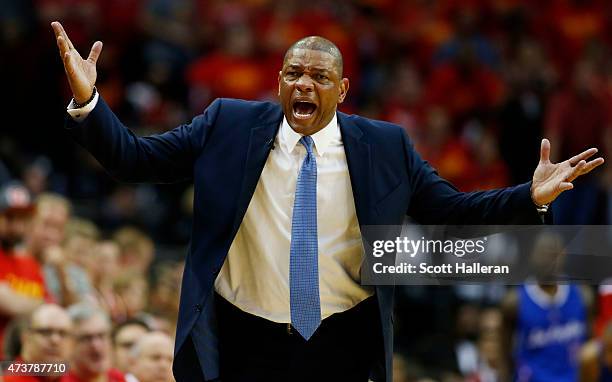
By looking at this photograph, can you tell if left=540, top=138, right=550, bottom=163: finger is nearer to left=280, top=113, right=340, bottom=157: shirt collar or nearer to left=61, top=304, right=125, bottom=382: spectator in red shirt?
left=280, top=113, right=340, bottom=157: shirt collar

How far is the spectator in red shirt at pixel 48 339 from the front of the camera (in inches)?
237

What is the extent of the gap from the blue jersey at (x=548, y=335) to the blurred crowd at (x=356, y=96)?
468mm

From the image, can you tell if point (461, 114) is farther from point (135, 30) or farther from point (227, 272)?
point (227, 272)

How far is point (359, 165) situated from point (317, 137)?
186 mm

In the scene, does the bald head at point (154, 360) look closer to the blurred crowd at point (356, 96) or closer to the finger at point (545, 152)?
the finger at point (545, 152)

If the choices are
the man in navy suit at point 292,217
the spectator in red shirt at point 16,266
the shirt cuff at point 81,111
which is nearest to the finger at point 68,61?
the shirt cuff at point 81,111

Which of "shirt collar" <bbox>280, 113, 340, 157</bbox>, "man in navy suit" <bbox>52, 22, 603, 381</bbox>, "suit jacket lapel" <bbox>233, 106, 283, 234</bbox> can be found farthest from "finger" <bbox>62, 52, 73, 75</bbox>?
"shirt collar" <bbox>280, 113, 340, 157</bbox>

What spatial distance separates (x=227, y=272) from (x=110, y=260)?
4.86 m

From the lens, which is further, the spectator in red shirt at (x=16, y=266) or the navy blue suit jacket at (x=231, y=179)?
the spectator in red shirt at (x=16, y=266)

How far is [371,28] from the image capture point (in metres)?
13.5

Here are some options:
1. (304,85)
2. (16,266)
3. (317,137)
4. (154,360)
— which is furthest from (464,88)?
(304,85)

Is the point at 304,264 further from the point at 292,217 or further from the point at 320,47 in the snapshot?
the point at 320,47

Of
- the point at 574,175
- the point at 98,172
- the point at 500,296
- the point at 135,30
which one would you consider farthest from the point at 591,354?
the point at 135,30

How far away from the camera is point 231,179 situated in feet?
14.7
